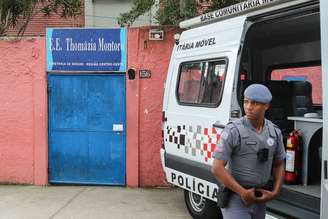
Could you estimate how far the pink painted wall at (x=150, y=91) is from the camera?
8.45m

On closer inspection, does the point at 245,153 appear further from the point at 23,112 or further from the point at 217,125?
the point at 23,112

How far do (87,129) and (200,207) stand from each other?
9.73ft

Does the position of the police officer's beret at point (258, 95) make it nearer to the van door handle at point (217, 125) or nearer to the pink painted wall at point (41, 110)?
the van door handle at point (217, 125)

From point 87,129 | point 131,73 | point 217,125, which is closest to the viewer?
point 217,125

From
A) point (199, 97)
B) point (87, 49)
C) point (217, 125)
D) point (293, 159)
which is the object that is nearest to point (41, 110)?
point (87, 49)

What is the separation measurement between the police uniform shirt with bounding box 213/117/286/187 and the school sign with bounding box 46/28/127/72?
16.4ft

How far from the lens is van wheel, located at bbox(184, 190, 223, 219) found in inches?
238

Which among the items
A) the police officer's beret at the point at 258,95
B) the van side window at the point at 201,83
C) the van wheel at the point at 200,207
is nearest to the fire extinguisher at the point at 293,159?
the van side window at the point at 201,83

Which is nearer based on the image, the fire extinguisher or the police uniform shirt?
the police uniform shirt

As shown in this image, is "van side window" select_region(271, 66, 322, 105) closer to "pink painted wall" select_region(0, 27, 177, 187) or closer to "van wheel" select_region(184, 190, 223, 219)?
"pink painted wall" select_region(0, 27, 177, 187)

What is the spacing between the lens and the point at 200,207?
630 centimetres

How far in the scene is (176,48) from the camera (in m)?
6.85

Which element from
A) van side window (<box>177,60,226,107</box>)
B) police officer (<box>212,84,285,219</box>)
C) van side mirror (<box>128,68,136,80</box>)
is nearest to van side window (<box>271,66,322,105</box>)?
van side window (<box>177,60,226,107</box>)

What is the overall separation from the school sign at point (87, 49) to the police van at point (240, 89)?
1.83 meters
